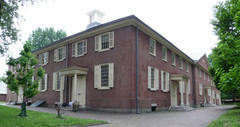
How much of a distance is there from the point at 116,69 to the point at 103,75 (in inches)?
49.8

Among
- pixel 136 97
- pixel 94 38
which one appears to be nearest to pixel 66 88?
pixel 94 38

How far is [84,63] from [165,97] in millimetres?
7641

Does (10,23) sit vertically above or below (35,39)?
below

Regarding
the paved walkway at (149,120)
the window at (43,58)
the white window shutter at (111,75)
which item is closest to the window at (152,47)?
the white window shutter at (111,75)

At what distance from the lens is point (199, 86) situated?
28.9m

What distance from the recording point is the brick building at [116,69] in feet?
44.3

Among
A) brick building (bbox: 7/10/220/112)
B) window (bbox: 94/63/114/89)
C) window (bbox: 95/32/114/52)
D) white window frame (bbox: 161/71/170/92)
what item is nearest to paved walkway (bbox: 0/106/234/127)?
brick building (bbox: 7/10/220/112)

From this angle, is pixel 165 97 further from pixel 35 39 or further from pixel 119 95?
pixel 35 39

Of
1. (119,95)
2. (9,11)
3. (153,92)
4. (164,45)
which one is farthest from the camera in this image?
(164,45)

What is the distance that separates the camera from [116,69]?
13.9 metres

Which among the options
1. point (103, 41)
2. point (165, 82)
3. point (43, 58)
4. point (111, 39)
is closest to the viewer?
point (111, 39)

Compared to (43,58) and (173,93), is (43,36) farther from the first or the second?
(173,93)

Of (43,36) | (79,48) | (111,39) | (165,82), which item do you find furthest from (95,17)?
(43,36)

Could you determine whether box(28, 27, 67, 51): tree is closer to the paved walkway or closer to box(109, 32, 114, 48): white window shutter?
box(109, 32, 114, 48): white window shutter
